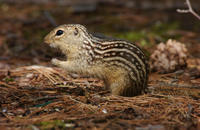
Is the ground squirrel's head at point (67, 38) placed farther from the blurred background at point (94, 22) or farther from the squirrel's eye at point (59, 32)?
the blurred background at point (94, 22)

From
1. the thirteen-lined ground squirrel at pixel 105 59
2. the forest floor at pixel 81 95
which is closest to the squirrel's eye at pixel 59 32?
the thirteen-lined ground squirrel at pixel 105 59

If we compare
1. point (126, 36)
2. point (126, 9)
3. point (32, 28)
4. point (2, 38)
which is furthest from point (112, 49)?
point (126, 9)

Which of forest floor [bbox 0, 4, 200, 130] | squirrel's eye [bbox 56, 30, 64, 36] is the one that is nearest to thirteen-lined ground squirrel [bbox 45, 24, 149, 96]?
squirrel's eye [bbox 56, 30, 64, 36]

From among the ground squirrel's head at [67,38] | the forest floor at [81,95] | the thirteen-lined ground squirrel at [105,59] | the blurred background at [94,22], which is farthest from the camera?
the blurred background at [94,22]

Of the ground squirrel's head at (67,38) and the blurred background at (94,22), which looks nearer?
the ground squirrel's head at (67,38)

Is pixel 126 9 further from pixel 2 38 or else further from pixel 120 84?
pixel 120 84

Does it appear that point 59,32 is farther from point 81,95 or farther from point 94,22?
point 94,22

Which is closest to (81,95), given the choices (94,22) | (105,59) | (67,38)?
(105,59)
